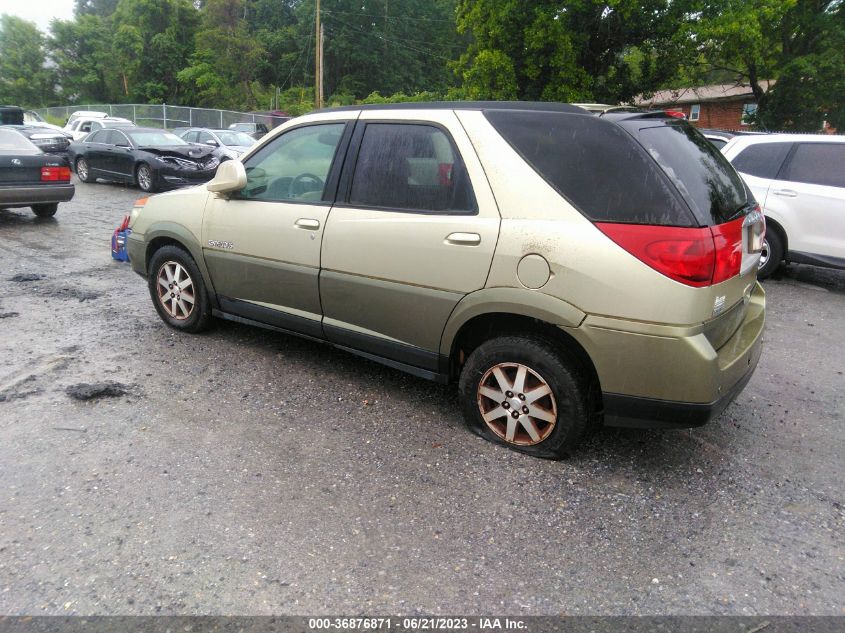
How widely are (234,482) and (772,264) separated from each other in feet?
23.3

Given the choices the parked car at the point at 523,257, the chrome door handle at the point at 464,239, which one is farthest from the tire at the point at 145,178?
the chrome door handle at the point at 464,239

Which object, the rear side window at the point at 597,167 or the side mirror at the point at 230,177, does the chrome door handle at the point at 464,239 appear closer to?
the rear side window at the point at 597,167

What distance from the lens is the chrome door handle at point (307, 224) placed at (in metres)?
4.11

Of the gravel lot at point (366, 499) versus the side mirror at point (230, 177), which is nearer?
the gravel lot at point (366, 499)

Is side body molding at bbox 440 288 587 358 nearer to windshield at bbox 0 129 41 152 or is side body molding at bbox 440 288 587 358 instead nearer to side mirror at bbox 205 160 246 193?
side mirror at bbox 205 160 246 193

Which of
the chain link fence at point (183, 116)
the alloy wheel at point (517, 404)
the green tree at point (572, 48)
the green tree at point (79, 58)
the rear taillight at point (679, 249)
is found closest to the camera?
the rear taillight at point (679, 249)

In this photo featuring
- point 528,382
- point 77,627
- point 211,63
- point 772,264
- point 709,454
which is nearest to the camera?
point 77,627

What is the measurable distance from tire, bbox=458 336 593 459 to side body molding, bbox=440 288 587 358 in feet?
0.58

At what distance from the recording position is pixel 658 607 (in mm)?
2441

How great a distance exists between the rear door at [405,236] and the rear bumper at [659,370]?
2.38 feet

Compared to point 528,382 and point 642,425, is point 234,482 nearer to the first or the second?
point 528,382

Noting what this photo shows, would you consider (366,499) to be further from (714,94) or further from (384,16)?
(384,16)

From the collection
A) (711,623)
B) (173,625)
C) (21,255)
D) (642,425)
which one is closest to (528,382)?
(642,425)

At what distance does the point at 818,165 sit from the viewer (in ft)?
24.6
